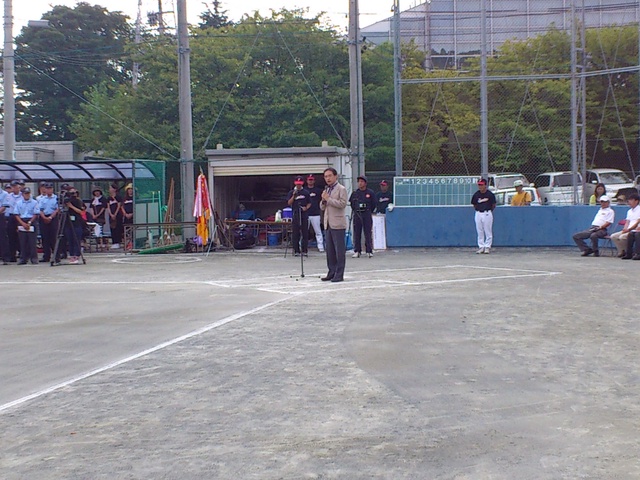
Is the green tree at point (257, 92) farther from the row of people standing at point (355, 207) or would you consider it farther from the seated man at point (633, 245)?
the seated man at point (633, 245)

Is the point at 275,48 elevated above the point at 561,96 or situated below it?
above

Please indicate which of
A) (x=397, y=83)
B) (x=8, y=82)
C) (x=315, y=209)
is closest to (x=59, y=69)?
(x=8, y=82)

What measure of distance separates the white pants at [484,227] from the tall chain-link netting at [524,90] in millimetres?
3624

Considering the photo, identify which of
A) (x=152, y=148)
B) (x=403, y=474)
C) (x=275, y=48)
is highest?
(x=275, y=48)

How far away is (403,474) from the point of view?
5176mm

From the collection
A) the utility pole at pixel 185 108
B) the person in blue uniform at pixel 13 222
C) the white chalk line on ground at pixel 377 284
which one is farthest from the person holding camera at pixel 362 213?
the person in blue uniform at pixel 13 222

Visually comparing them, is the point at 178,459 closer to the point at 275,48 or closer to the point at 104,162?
the point at 104,162

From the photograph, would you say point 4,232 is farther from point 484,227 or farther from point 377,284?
point 484,227

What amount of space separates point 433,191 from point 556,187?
946 cm

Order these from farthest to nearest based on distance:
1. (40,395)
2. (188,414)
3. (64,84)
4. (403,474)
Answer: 1. (64,84)
2. (40,395)
3. (188,414)
4. (403,474)

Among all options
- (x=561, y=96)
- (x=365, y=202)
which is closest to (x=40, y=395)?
(x=365, y=202)

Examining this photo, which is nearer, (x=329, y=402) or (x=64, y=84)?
(x=329, y=402)

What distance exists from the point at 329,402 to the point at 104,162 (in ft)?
60.8

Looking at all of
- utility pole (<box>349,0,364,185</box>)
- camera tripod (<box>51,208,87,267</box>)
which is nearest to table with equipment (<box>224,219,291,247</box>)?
utility pole (<box>349,0,364,185</box>)
